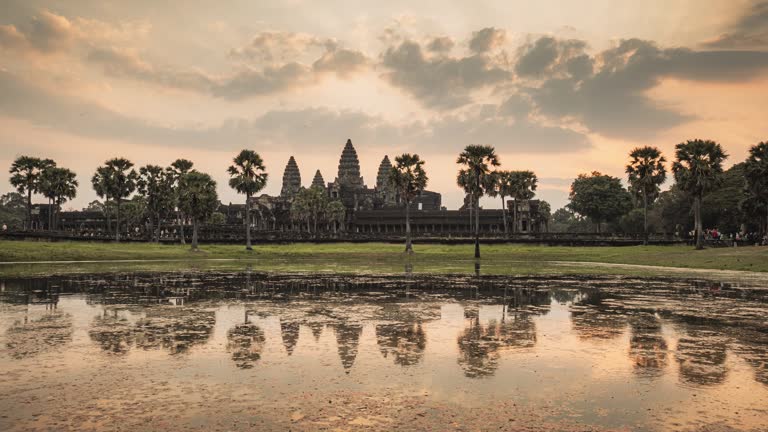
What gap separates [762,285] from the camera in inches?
1050

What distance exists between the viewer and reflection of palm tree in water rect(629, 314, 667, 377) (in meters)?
10.3

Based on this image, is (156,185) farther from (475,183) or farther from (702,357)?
(702,357)

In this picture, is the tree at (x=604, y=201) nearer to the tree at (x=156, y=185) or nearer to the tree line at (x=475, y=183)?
the tree line at (x=475, y=183)

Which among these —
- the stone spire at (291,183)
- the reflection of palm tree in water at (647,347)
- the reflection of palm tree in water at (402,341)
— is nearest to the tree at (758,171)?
the reflection of palm tree in water at (647,347)

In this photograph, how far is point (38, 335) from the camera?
518 inches

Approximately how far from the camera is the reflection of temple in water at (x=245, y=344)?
1080 centimetres

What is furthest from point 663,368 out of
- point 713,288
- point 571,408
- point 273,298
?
point 713,288

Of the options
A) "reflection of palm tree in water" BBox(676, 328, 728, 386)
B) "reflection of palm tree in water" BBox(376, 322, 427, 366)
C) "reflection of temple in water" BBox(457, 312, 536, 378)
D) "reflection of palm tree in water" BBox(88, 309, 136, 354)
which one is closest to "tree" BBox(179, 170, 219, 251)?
"reflection of palm tree in water" BBox(88, 309, 136, 354)

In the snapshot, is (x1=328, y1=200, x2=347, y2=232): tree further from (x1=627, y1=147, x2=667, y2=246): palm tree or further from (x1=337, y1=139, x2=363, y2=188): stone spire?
(x1=627, y1=147, x2=667, y2=246): palm tree

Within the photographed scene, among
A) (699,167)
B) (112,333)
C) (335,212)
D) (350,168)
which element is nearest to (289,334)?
(112,333)

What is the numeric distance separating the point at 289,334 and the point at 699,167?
198 feet

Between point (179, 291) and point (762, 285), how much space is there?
24864 mm

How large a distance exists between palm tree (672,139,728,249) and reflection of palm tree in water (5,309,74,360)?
202 ft

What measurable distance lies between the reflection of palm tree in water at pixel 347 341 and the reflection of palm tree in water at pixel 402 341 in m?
0.48
